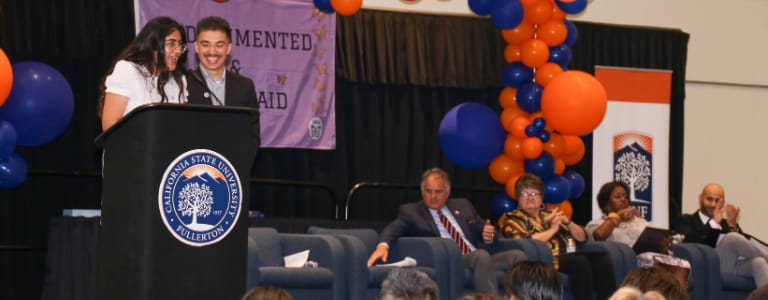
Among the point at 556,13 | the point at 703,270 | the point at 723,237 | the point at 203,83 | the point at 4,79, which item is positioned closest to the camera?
the point at 203,83

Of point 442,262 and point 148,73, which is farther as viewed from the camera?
point 442,262

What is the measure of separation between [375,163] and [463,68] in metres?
1.07

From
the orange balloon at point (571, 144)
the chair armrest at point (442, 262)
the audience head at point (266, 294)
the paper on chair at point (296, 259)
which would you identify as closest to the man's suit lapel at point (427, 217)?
the chair armrest at point (442, 262)

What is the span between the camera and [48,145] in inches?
311

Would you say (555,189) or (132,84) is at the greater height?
(132,84)

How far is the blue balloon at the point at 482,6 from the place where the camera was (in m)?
7.86

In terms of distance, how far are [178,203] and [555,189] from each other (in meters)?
5.39

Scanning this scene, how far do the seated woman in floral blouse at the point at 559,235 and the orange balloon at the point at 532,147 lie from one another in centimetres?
97

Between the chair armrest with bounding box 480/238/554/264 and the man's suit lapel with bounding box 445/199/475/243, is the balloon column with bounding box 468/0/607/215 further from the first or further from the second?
the chair armrest with bounding box 480/238/554/264

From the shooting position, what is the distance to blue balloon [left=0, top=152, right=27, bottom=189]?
666cm

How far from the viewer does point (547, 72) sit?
802cm

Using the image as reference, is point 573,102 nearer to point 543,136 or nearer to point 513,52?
point 543,136

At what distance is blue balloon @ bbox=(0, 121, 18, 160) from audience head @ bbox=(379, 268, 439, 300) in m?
4.09

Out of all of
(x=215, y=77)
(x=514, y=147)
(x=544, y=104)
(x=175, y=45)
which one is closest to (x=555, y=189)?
(x=514, y=147)
